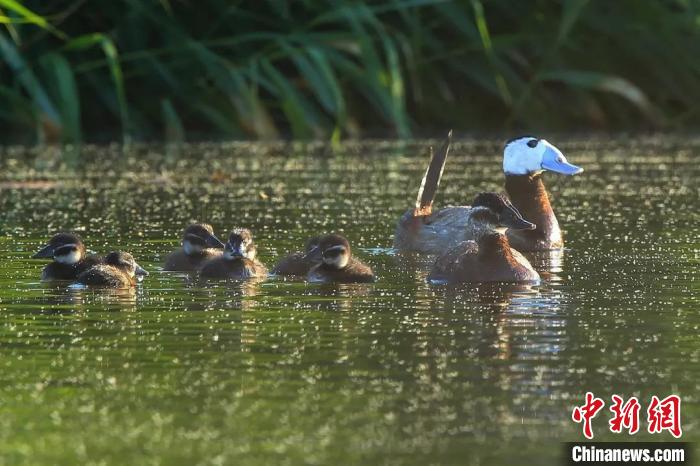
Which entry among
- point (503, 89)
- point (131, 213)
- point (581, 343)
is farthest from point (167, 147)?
point (581, 343)

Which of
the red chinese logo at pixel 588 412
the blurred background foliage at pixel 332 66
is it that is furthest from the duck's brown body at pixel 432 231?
the blurred background foliage at pixel 332 66

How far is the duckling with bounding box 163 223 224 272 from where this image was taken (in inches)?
372

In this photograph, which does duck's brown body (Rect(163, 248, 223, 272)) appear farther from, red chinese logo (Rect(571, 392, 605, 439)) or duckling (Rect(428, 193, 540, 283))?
red chinese logo (Rect(571, 392, 605, 439))

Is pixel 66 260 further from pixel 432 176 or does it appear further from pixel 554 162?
pixel 554 162

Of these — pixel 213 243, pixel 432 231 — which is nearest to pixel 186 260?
pixel 213 243

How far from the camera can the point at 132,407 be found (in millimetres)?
5641

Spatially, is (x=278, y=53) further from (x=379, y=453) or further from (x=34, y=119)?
(x=379, y=453)

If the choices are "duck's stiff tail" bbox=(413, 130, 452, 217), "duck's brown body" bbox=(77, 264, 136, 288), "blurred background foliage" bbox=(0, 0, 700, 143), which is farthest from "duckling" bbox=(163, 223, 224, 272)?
"blurred background foliage" bbox=(0, 0, 700, 143)

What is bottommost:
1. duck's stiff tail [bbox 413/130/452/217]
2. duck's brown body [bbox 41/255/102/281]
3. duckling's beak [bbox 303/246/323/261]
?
duck's brown body [bbox 41/255/102/281]

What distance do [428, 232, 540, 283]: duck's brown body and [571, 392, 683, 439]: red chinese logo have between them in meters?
3.21

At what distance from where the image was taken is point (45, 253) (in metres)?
9.28

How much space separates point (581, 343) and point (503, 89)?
11373 mm

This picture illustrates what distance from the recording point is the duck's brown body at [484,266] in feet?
29.2

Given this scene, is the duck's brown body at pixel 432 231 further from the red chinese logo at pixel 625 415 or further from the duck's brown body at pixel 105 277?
the red chinese logo at pixel 625 415
